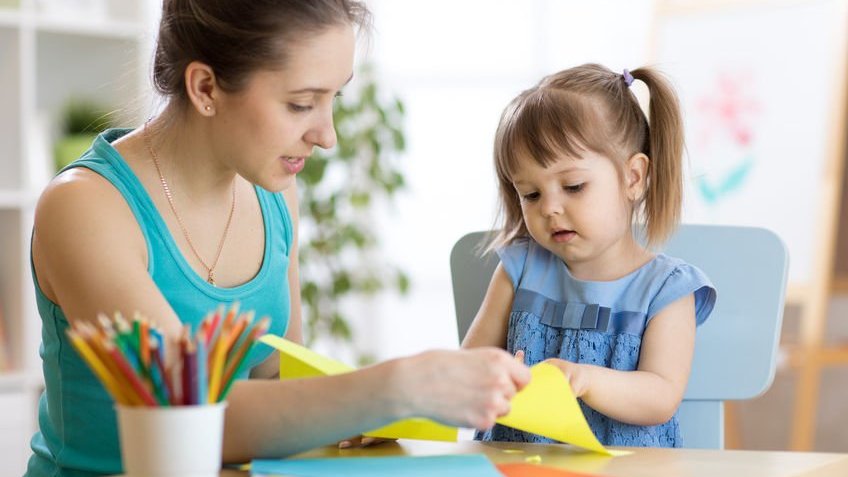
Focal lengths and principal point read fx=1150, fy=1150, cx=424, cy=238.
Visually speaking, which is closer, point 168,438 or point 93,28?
point 168,438

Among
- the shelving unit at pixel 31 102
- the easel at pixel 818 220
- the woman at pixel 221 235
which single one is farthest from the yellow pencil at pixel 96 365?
the easel at pixel 818 220

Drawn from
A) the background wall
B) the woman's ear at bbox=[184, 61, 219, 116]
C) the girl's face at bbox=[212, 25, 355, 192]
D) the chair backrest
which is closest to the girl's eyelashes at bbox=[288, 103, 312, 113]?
the girl's face at bbox=[212, 25, 355, 192]

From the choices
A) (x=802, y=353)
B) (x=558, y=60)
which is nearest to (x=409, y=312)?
(x=558, y=60)

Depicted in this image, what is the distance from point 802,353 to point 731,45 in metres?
0.95

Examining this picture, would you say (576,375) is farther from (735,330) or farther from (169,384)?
(169,384)

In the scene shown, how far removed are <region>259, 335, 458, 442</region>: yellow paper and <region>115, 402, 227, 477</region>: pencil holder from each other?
0.69ft

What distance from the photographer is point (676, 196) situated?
1.62 meters

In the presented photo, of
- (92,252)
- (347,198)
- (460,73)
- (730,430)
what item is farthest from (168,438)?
(460,73)

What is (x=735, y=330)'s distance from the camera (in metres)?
1.61

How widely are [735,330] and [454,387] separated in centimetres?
71

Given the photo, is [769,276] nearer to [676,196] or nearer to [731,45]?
[676,196]

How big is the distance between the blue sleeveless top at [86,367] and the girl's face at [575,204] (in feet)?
1.34

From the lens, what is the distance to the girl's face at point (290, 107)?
131 centimetres

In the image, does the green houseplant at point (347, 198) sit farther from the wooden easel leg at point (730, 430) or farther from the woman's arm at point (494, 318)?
the woman's arm at point (494, 318)
